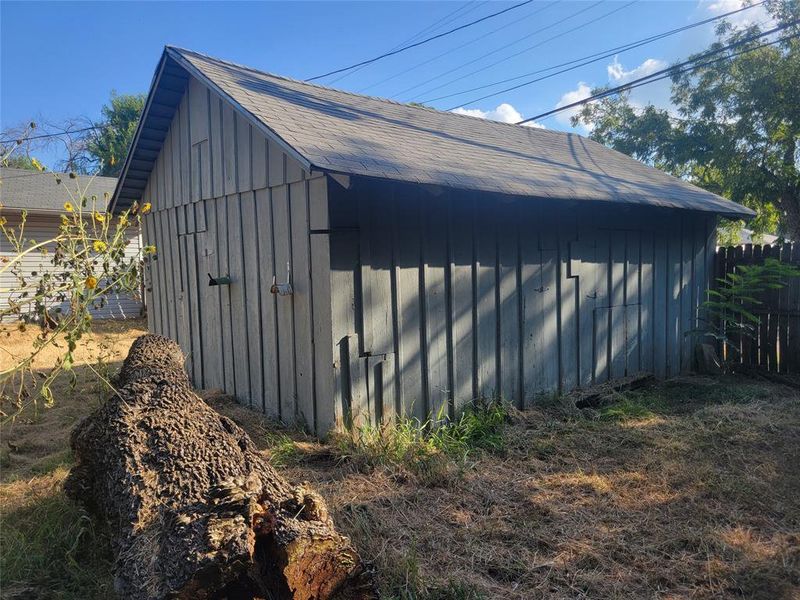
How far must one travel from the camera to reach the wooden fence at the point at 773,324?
7.64 m

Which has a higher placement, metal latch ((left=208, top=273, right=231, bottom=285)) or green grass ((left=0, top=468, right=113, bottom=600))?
metal latch ((left=208, top=273, right=231, bottom=285))

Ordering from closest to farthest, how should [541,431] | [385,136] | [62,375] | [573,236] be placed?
[541,431]
[385,136]
[573,236]
[62,375]

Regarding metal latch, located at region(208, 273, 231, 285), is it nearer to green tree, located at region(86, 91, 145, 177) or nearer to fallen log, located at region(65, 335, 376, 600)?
fallen log, located at region(65, 335, 376, 600)

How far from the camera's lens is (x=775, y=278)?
760 cm

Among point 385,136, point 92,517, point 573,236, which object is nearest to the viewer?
point 92,517

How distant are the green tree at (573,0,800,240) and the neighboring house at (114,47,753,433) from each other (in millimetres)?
10064

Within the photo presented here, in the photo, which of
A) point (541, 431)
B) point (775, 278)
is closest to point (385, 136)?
point (541, 431)

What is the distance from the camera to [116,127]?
28.5 meters

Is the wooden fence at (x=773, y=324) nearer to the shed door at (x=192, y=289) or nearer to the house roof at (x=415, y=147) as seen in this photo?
the house roof at (x=415, y=147)

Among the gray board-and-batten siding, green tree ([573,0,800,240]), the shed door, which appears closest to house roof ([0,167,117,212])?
the shed door

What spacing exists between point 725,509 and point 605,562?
1242 mm

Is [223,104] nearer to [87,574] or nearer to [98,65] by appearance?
[87,574]

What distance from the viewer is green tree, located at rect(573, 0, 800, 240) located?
1517 centimetres

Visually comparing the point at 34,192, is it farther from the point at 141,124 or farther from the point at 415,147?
the point at 415,147
